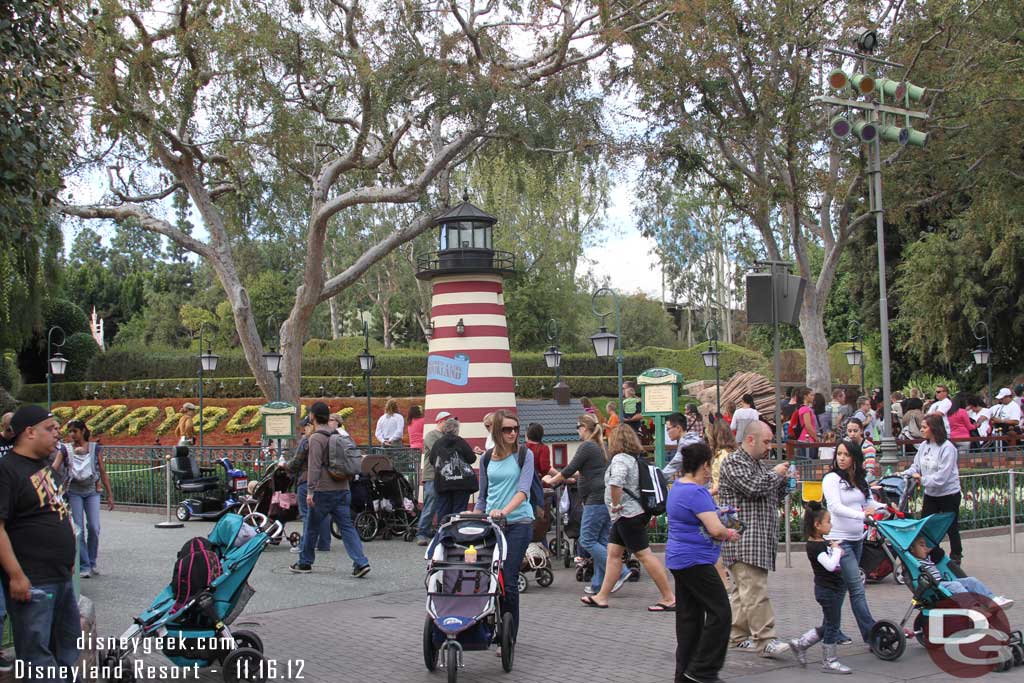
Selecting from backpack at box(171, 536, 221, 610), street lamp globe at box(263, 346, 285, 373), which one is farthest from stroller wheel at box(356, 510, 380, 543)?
street lamp globe at box(263, 346, 285, 373)

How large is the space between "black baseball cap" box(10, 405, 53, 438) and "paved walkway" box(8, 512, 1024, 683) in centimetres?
247

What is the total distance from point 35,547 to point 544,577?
6746mm

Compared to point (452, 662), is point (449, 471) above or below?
above

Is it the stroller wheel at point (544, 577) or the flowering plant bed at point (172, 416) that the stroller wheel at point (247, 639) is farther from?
the flowering plant bed at point (172, 416)

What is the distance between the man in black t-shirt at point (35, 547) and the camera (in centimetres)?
591

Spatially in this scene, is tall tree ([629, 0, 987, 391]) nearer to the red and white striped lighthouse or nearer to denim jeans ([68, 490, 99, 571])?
the red and white striped lighthouse

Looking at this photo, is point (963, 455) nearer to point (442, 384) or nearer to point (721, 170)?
point (442, 384)

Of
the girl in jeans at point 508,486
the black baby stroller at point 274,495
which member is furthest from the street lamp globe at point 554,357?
the girl in jeans at point 508,486

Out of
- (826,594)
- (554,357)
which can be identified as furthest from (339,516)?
(554,357)

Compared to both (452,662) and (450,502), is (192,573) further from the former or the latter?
(450,502)

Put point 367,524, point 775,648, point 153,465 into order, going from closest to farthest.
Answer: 1. point 775,648
2. point 367,524
3. point 153,465

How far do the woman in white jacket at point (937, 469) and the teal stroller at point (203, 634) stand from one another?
23.3 feet

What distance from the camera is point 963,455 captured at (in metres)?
18.2

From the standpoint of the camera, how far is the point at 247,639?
7.52 m
